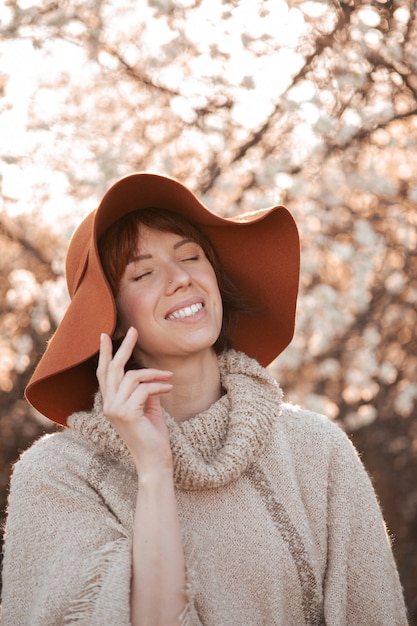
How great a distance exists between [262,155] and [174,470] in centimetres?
310

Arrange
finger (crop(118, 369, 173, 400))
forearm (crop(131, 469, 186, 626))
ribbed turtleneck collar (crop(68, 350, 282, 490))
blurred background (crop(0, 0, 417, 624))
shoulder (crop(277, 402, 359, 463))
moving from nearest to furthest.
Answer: forearm (crop(131, 469, 186, 626)) → finger (crop(118, 369, 173, 400)) → ribbed turtleneck collar (crop(68, 350, 282, 490)) → shoulder (crop(277, 402, 359, 463)) → blurred background (crop(0, 0, 417, 624))

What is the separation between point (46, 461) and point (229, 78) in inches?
117

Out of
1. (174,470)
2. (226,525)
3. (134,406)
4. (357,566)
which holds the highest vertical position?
(134,406)

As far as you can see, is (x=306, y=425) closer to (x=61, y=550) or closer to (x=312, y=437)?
(x=312, y=437)

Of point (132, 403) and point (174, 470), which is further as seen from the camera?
point (174, 470)

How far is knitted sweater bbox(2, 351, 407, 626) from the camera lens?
2182 mm

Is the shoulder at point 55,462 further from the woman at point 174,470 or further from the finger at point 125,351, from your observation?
the finger at point 125,351

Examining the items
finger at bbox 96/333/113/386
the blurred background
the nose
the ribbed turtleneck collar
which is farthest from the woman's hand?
the blurred background

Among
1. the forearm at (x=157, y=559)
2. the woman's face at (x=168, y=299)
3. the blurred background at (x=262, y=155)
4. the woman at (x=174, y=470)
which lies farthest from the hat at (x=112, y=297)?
the blurred background at (x=262, y=155)

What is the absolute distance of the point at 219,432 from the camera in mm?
2430

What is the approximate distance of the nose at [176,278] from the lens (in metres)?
2.39

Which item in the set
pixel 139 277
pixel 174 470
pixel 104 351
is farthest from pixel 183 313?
pixel 174 470

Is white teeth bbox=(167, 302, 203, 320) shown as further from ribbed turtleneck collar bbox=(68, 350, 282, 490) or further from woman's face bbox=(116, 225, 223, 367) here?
ribbed turtleneck collar bbox=(68, 350, 282, 490)

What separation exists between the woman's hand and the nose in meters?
0.22
